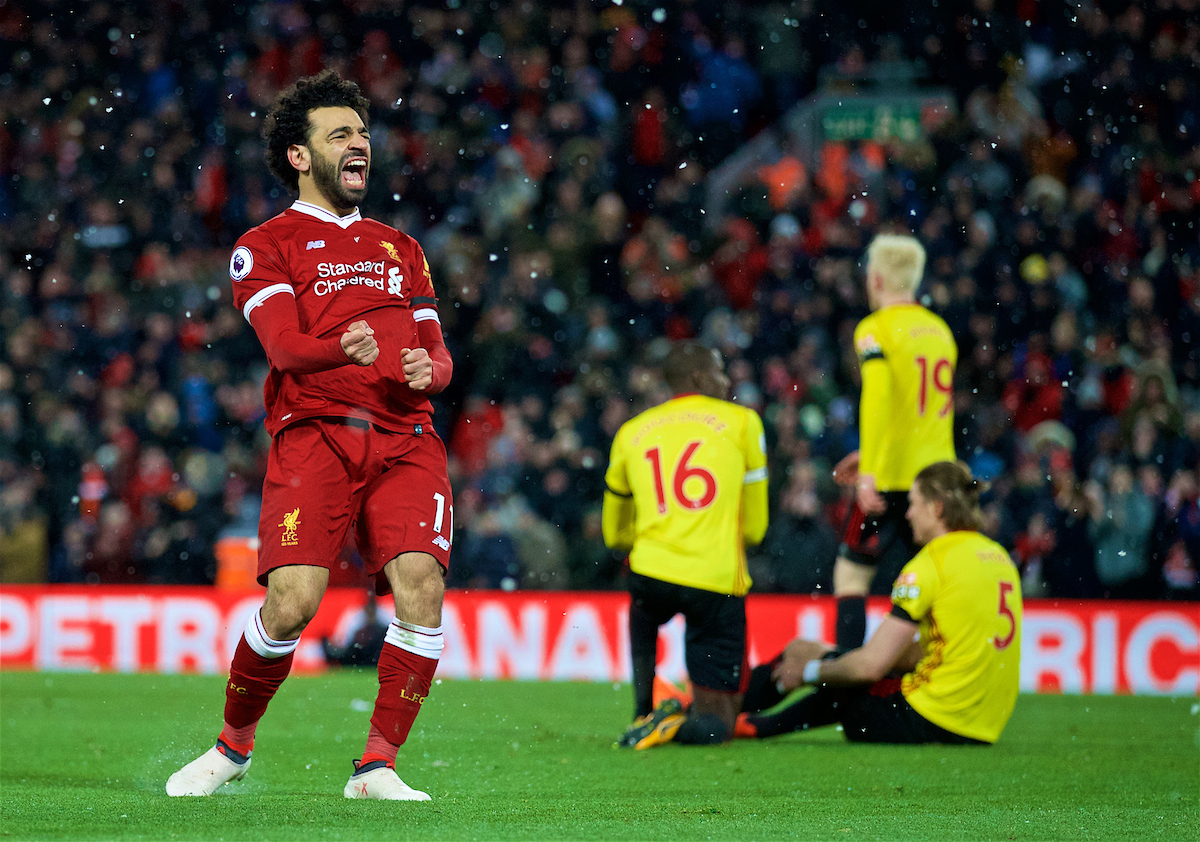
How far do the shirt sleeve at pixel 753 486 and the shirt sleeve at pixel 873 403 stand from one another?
2.66 ft

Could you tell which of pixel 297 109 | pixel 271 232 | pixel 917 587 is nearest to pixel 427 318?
pixel 271 232

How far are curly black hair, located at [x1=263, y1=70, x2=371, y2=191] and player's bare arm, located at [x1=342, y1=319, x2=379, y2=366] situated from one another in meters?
0.85

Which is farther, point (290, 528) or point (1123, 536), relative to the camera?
point (1123, 536)

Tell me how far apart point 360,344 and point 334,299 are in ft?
1.53

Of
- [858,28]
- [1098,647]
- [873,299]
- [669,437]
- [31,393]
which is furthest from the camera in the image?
[858,28]

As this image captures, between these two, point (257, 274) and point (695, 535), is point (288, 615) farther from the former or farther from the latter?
point (695, 535)

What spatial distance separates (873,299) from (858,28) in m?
9.64

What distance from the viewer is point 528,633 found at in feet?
37.0

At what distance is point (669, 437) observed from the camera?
6.49m

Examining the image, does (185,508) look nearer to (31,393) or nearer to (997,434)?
(31,393)

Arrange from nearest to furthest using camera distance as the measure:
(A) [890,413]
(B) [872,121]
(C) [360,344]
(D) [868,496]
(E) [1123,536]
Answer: (C) [360,344] → (D) [868,496] → (A) [890,413] → (E) [1123,536] → (B) [872,121]

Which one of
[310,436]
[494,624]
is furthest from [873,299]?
[494,624]

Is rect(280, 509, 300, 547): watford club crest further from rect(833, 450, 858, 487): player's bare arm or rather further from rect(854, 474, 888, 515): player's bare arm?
rect(833, 450, 858, 487): player's bare arm

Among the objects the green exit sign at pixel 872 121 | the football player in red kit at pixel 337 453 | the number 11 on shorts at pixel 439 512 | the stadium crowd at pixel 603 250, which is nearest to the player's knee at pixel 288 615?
the football player in red kit at pixel 337 453
